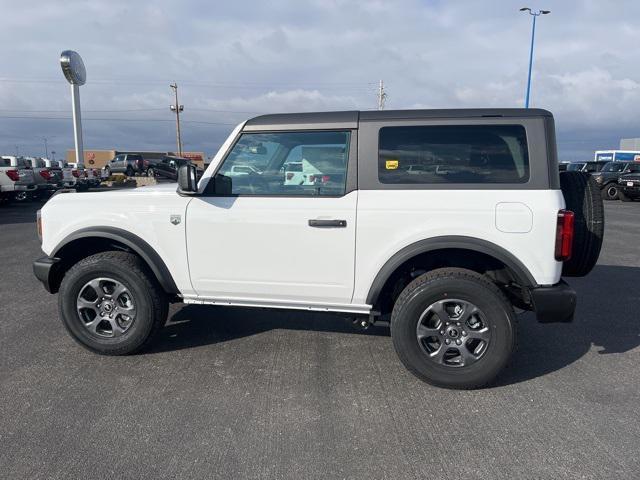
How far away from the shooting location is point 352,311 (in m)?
3.56

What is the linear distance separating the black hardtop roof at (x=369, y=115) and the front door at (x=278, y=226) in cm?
9

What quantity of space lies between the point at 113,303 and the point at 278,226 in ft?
5.05

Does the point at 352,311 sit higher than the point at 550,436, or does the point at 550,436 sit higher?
the point at 352,311

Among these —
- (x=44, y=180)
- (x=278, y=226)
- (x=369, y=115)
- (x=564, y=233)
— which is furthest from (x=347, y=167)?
(x=44, y=180)

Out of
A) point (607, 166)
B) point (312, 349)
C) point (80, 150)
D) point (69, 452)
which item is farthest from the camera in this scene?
point (80, 150)

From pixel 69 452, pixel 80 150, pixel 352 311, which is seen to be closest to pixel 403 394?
pixel 352 311

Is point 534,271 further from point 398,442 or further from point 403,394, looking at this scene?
point 398,442

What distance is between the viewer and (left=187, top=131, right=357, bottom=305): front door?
345 centimetres

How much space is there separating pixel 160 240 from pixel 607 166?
23.9 metres

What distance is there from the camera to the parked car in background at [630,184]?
20.1m

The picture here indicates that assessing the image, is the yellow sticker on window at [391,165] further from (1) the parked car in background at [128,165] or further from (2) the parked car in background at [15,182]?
(1) the parked car in background at [128,165]

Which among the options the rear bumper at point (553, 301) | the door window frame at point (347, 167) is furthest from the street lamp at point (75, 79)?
the rear bumper at point (553, 301)

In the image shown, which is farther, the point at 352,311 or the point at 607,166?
the point at 607,166

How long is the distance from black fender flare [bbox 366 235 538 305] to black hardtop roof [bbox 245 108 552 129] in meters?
0.90
